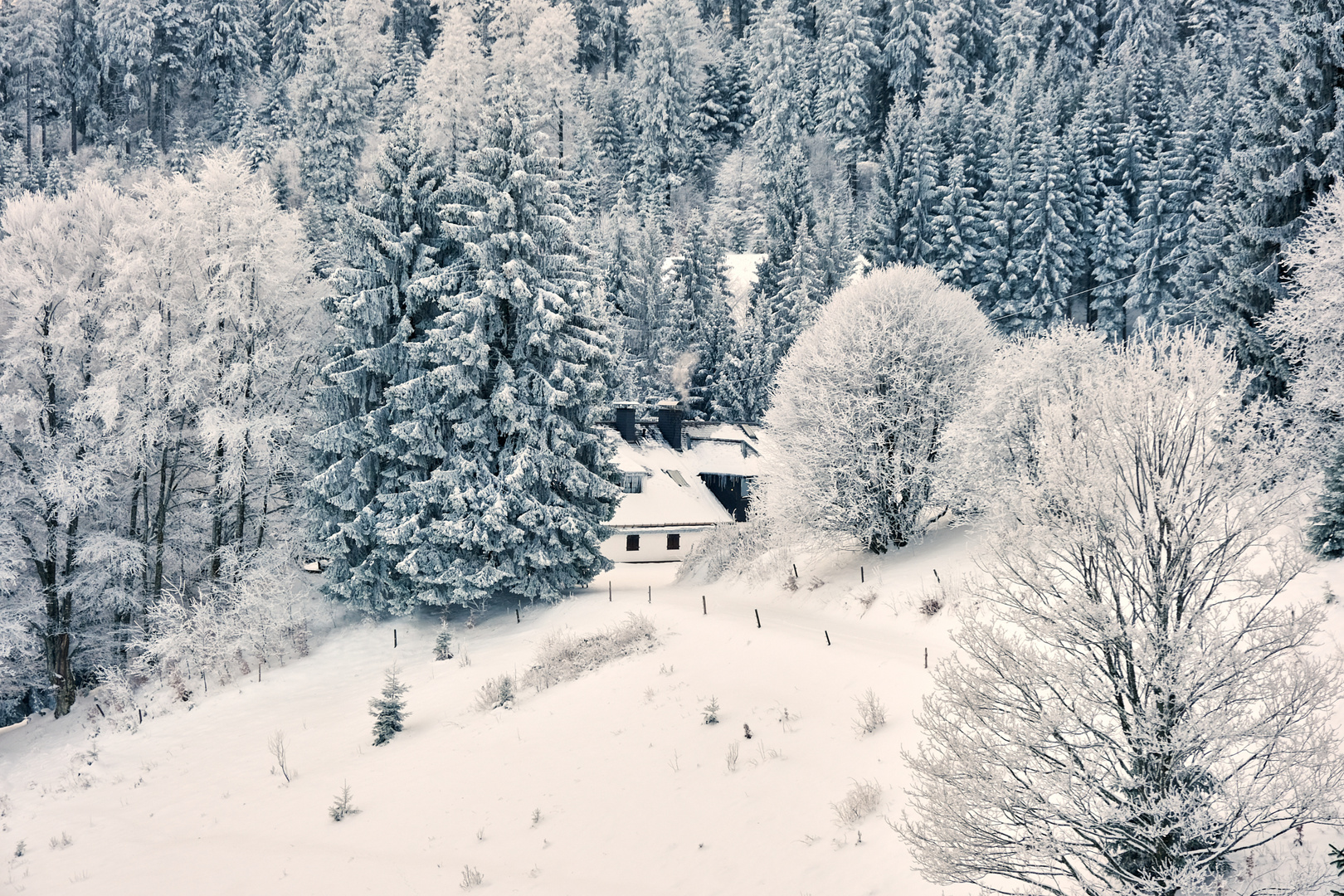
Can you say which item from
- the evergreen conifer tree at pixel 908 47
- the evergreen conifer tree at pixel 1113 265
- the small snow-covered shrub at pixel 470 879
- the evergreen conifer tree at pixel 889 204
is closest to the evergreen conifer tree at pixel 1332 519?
the small snow-covered shrub at pixel 470 879

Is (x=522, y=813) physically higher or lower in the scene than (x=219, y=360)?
lower

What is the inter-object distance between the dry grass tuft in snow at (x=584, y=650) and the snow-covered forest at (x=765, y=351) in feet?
5.93

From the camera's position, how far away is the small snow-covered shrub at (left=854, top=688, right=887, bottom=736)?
14.7 metres

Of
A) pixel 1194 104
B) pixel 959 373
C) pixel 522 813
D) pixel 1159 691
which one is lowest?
pixel 522 813

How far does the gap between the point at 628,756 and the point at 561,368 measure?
13677mm

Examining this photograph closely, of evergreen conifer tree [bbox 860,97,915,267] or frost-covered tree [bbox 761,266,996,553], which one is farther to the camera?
evergreen conifer tree [bbox 860,97,915,267]

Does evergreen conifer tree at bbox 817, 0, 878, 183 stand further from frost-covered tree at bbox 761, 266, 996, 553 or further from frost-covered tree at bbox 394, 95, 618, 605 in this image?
frost-covered tree at bbox 394, 95, 618, 605

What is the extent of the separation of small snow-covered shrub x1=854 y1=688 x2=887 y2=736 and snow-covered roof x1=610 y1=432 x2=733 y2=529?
23.5 meters

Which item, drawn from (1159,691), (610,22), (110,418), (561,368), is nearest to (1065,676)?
(1159,691)

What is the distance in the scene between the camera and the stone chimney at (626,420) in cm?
4322

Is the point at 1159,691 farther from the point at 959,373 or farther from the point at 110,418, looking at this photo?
the point at 110,418

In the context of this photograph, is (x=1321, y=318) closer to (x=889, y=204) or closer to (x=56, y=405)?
(x=56, y=405)

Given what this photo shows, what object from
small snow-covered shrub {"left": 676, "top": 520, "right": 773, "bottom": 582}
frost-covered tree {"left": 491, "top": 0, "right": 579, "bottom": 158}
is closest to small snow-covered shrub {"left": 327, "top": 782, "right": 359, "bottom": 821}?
small snow-covered shrub {"left": 676, "top": 520, "right": 773, "bottom": 582}

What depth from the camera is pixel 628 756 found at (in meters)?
15.6
